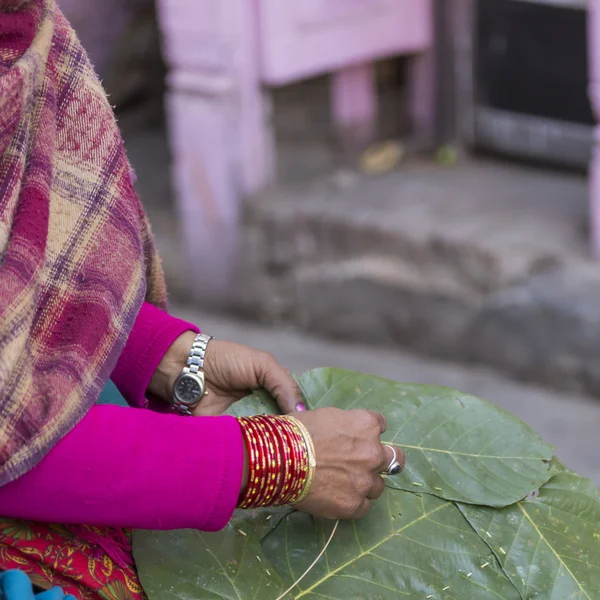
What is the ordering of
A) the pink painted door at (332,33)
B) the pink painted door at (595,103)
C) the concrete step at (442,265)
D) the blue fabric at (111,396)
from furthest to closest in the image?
the pink painted door at (332,33), the concrete step at (442,265), the pink painted door at (595,103), the blue fabric at (111,396)

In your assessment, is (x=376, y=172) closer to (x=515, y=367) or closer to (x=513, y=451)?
(x=515, y=367)

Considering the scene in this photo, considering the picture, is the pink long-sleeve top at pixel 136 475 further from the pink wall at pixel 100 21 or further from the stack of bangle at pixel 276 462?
the pink wall at pixel 100 21

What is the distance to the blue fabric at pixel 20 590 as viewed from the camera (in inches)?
47.7

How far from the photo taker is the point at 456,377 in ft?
11.7

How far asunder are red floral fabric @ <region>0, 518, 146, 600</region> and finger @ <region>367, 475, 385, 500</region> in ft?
1.10

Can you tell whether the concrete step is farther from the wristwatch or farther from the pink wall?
the wristwatch

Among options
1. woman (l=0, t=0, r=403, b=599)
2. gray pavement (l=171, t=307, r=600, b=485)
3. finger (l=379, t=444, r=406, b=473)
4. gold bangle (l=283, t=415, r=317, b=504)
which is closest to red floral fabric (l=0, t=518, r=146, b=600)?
woman (l=0, t=0, r=403, b=599)

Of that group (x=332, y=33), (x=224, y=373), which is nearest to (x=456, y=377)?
(x=332, y=33)

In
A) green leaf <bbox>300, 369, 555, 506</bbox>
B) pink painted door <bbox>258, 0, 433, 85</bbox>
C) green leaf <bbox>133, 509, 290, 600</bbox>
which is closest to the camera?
green leaf <bbox>133, 509, 290, 600</bbox>

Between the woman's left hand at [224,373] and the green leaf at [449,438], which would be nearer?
the green leaf at [449,438]

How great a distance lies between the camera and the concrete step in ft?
11.0

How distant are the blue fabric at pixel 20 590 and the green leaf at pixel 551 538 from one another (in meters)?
0.56

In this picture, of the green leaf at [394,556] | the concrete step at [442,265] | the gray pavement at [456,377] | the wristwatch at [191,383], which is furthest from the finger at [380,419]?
the concrete step at [442,265]

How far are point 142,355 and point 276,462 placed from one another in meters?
0.41
